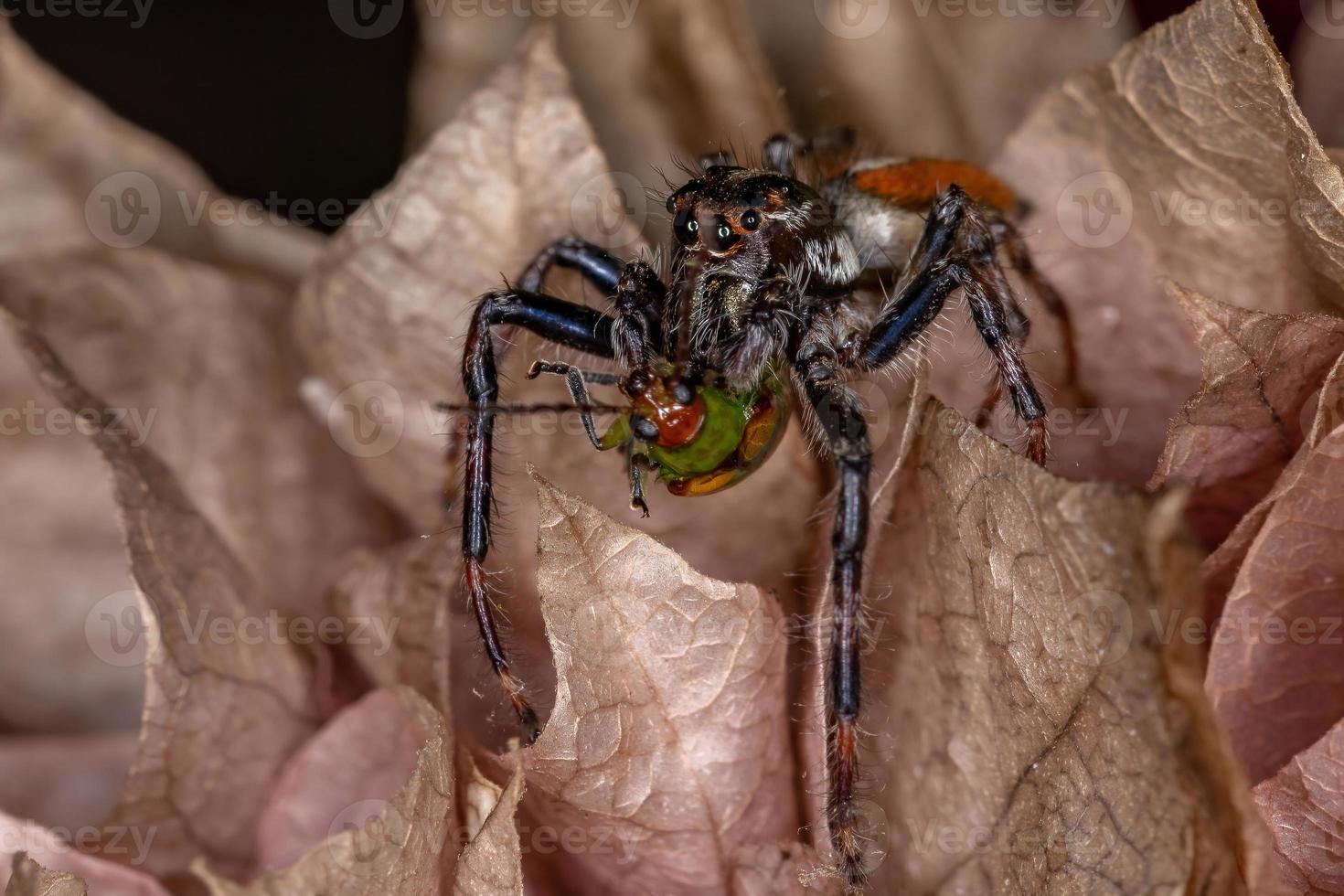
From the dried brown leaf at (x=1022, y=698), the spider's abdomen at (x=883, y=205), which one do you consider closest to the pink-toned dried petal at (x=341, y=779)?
the dried brown leaf at (x=1022, y=698)

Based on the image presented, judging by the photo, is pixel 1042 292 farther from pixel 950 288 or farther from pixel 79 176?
pixel 79 176

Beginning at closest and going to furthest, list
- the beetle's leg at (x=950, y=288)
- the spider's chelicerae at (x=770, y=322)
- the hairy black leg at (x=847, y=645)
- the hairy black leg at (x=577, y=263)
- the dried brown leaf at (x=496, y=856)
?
the dried brown leaf at (x=496, y=856) → the hairy black leg at (x=847, y=645) → the spider's chelicerae at (x=770, y=322) → the beetle's leg at (x=950, y=288) → the hairy black leg at (x=577, y=263)

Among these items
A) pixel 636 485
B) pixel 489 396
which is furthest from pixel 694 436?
pixel 489 396

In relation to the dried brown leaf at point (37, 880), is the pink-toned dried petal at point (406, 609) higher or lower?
higher

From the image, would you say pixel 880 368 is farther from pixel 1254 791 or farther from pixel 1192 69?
pixel 1254 791

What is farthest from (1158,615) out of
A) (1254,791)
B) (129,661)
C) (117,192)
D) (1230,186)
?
(117,192)

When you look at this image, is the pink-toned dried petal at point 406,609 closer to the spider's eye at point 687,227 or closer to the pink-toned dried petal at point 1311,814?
the spider's eye at point 687,227

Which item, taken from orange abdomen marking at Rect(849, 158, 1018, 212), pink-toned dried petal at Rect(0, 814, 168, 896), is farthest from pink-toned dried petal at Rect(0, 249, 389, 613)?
orange abdomen marking at Rect(849, 158, 1018, 212)
